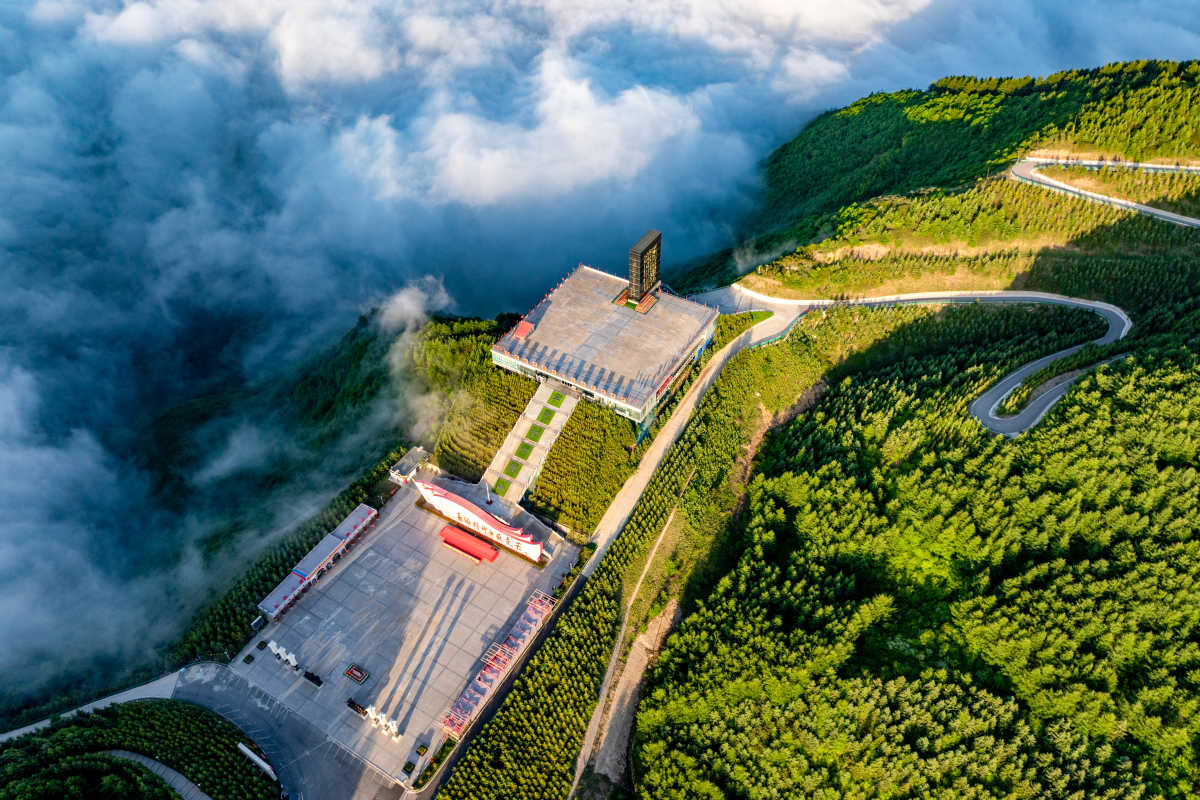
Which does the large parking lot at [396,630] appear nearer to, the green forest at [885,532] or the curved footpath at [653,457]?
the curved footpath at [653,457]

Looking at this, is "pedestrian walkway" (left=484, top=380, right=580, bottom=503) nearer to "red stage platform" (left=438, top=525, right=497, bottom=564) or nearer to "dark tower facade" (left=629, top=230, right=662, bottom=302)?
"red stage platform" (left=438, top=525, right=497, bottom=564)

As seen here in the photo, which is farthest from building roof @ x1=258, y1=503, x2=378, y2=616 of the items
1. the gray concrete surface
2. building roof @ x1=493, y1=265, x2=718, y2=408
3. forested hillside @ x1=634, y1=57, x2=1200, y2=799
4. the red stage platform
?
forested hillside @ x1=634, y1=57, x2=1200, y2=799

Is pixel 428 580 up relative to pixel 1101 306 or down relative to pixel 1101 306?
down

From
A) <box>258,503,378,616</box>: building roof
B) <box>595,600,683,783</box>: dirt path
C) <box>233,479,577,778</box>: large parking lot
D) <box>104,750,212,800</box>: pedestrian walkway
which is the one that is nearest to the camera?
<box>104,750,212,800</box>: pedestrian walkway

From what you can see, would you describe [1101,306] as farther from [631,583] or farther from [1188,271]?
[631,583]

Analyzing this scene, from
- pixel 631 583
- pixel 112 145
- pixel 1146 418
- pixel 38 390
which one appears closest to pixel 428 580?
pixel 631 583

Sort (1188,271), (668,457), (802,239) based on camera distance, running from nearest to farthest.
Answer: (668,457) → (1188,271) → (802,239)

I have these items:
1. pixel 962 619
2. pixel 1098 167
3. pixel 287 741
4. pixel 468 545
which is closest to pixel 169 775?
pixel 287 741
